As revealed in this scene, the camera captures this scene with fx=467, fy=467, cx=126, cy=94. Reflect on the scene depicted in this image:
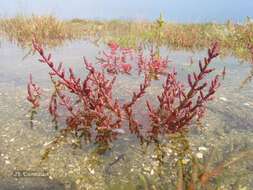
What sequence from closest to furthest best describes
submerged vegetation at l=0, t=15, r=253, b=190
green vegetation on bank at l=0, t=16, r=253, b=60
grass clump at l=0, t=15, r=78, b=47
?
1. submerged vegetation at l=0, t=15, r=253, b=190
2. grass clump at l=0, t=15, r=78, b=47
3. green vegetation on bank at l=0, t=16, r=253, b=60

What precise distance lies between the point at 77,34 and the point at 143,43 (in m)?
3.18

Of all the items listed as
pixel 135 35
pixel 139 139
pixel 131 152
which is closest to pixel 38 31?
pixel 135 35

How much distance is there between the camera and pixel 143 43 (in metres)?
13.3

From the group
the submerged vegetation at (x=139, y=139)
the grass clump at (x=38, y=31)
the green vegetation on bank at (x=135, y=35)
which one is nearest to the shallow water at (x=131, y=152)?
the submerged vegetation at (x=139, y=139)

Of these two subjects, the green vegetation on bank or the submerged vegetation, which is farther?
the green vegetation on bank

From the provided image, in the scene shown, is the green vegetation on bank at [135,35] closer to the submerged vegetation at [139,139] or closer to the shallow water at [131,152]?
the shallow water at [131,152]

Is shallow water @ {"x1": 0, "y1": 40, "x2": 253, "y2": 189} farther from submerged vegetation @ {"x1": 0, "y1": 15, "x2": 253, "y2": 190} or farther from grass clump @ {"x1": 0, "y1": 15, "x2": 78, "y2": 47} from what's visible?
grass clump @ {"x1": 0, "y1": 15, "x2": 78, "y2": 47}

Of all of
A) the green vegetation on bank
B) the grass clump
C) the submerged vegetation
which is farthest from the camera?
the green vegetation on bank

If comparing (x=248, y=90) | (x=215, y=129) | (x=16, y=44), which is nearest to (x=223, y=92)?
(x=248, y=90)

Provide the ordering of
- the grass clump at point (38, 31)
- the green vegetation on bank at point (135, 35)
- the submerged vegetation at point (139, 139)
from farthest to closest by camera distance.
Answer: the green vegetation on bank at point (135, 35), the grass clump at point (38, 31), the submerged vegetation at point (139, 139)

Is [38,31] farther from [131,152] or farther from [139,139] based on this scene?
[131,152]

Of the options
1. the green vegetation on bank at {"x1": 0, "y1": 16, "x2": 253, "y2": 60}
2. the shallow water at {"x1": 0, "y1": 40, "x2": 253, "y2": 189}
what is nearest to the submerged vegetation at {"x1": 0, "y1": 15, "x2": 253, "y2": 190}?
the shallow water at {"x1": 0, "y1": 40, "x2": 253, "y2": 189}

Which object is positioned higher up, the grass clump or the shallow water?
the grass clump

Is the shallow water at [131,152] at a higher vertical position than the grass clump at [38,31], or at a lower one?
lower
